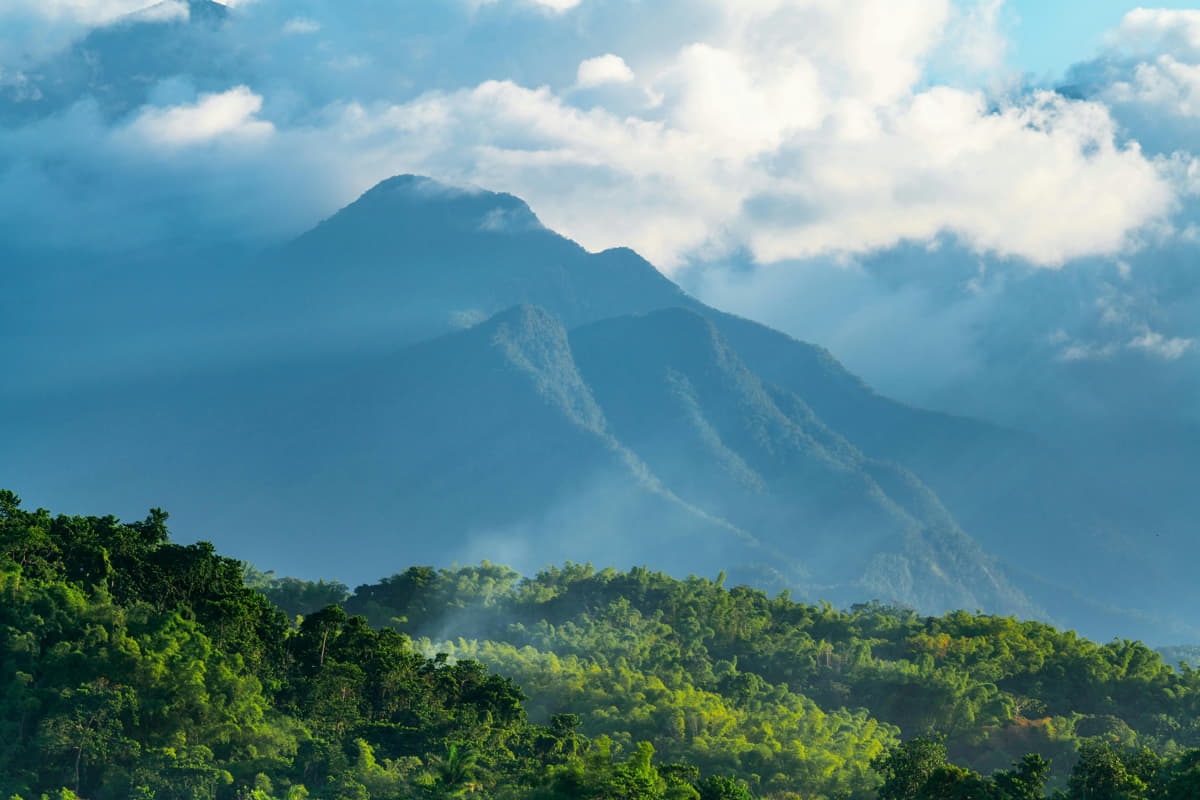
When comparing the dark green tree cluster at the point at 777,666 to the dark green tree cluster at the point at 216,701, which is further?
the dark green tree cluster at the point at 777,666

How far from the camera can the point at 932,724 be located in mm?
89688

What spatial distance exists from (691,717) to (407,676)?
18.0 meters

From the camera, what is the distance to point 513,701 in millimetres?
67688

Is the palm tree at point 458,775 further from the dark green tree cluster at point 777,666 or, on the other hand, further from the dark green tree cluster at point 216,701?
the dark green tree cluster at point 777,666

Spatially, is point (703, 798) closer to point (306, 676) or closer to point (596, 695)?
point (306, 676)

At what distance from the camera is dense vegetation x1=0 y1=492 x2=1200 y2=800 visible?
52281mm

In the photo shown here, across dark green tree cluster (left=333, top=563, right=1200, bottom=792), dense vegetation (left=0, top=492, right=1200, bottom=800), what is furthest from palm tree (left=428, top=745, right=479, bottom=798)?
dark green tree cluster (left=333, top=563, right=1200, bottom=792)

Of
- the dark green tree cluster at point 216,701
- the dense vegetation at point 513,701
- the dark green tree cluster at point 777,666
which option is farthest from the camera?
the dark green tree cluster at point 777,666

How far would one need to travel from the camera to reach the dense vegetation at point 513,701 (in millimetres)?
52281

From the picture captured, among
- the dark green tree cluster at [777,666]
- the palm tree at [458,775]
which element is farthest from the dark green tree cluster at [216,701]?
the dark green tree cluster at [777,666]

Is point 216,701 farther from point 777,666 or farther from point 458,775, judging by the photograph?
point 777,666

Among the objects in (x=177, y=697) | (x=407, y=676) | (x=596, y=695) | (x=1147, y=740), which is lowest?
(x=177, y=697)

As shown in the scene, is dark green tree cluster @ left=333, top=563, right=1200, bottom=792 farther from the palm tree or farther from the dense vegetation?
the palm tree

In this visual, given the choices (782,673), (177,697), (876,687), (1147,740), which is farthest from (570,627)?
(177,697)
